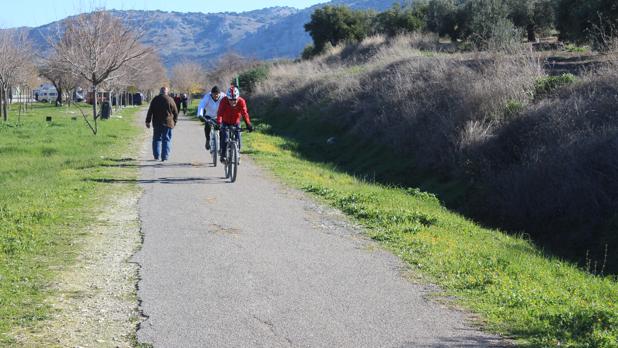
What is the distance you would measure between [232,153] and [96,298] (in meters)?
8.39

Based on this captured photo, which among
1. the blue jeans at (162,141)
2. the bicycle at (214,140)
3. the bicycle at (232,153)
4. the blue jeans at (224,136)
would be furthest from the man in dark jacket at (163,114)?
the bicycle at (232,153)

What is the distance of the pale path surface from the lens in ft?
18.9

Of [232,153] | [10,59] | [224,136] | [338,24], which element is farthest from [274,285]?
[338,24]

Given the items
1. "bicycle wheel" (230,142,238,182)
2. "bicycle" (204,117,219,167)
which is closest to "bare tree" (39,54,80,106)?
"bicycle" (204,117,219,167)

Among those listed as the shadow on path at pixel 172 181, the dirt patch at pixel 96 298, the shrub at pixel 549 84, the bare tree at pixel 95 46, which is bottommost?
the shadow on path at pixel 172 181

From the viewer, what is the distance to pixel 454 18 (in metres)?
42.0

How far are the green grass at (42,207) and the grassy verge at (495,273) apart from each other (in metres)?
3.76

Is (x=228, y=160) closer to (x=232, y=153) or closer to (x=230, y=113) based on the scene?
(x=232, y=153)

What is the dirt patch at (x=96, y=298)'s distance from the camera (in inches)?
221

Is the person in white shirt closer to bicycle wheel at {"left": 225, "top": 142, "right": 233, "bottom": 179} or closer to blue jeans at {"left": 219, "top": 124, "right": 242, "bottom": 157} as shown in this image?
blue jeans at {"left": 219, "top": 124, "right": 242, "bottom": 157}

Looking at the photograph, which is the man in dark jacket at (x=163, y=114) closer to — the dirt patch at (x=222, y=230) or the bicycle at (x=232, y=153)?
the bicycle at (x=232, y=153)

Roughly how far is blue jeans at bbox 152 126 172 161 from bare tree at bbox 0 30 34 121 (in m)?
29.9

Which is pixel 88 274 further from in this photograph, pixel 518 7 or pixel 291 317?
pixel 518 7

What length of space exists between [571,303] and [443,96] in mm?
15367
